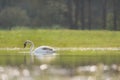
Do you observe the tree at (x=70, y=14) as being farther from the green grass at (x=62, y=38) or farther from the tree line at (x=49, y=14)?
the green grass at (x=62, y=38)

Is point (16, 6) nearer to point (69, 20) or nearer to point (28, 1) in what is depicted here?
point (28, 1)

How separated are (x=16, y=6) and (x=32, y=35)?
3904 centimetres

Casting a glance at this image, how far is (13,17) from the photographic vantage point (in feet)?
258

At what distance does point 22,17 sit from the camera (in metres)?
79.4

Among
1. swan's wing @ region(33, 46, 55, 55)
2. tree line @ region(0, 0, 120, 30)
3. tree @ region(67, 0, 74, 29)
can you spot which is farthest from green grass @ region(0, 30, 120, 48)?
tree line @ region(0, 0, 120, 30)

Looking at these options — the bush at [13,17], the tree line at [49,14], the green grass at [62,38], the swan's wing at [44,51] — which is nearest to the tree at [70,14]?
the tree line at [49,14]

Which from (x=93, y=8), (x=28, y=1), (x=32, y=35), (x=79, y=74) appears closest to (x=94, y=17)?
(x=93, y=8)

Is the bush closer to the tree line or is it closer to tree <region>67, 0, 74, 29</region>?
the tree line

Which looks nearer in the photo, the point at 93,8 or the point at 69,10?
the point at 69,10

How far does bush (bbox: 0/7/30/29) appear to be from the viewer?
76.5 meters

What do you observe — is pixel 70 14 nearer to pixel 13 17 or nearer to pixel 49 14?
pixel 49 14

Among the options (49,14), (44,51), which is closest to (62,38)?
(44,51)

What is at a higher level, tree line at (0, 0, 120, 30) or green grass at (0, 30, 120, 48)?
tree line at (0, 0, 120, 30)

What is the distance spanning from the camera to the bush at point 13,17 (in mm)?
76500
